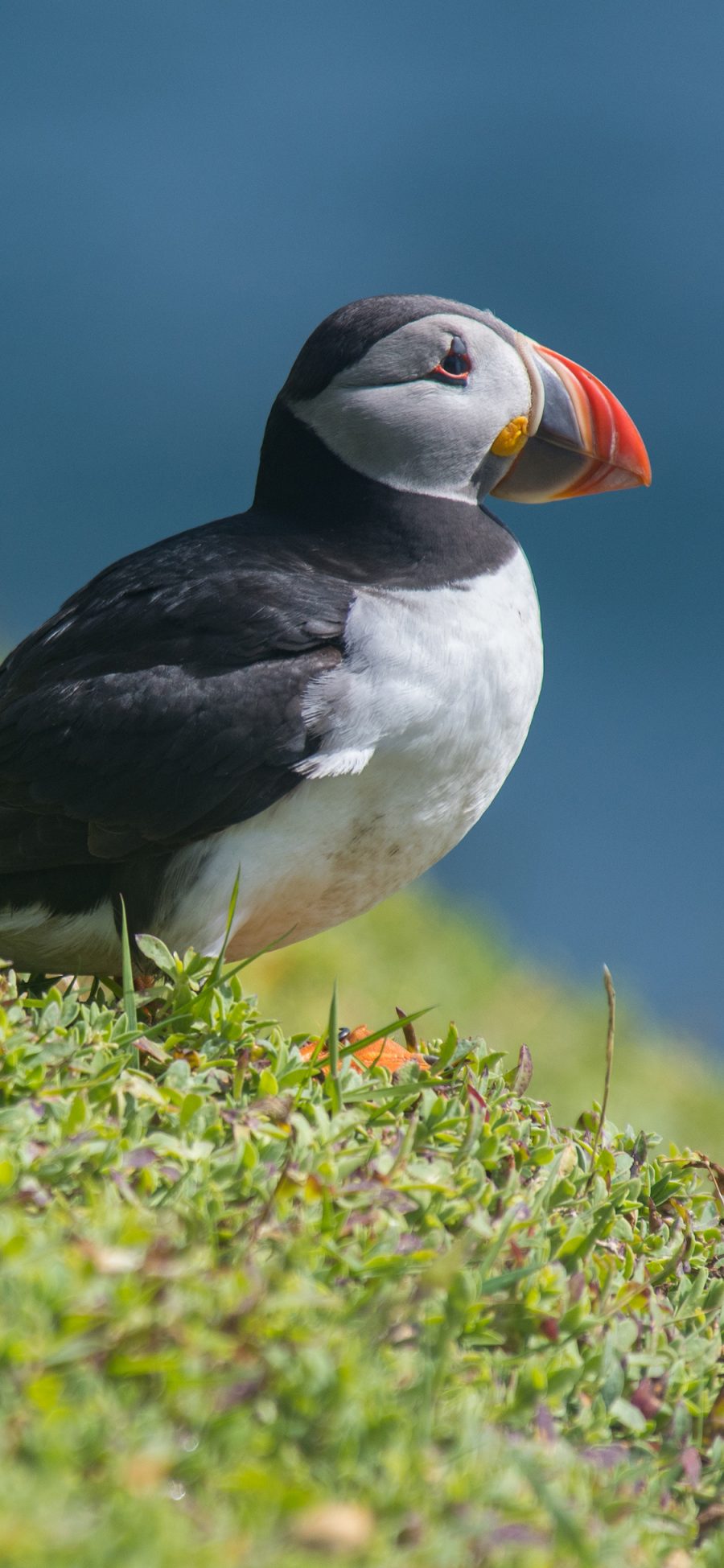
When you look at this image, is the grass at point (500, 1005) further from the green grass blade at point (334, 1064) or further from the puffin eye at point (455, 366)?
the green grass blade at point (334, 1064)

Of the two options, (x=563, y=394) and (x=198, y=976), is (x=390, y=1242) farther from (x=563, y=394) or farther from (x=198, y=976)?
(x=563, y=394)

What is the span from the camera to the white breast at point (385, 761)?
12.3ft

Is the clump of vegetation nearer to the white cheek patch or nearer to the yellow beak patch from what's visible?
the white cheek patch

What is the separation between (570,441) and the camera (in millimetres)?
4367

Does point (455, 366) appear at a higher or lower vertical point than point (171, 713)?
higher

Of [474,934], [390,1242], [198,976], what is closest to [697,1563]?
[390,1242]

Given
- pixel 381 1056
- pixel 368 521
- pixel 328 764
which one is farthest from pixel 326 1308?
pixel 368 521

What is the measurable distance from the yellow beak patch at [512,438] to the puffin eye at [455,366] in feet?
0.61

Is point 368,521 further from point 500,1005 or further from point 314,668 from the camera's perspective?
point 500,1005

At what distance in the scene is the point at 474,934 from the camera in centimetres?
880

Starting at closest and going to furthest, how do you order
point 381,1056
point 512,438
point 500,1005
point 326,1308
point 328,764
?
point 326,1308 → point 381,1056 → point 328,764 → point 512,438 → point 500,1005

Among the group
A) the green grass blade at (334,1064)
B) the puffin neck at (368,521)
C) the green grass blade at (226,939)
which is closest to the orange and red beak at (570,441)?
the puffin neck at (368,521)

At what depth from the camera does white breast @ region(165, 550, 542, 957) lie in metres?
3.75

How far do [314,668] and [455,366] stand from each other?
105 cm
